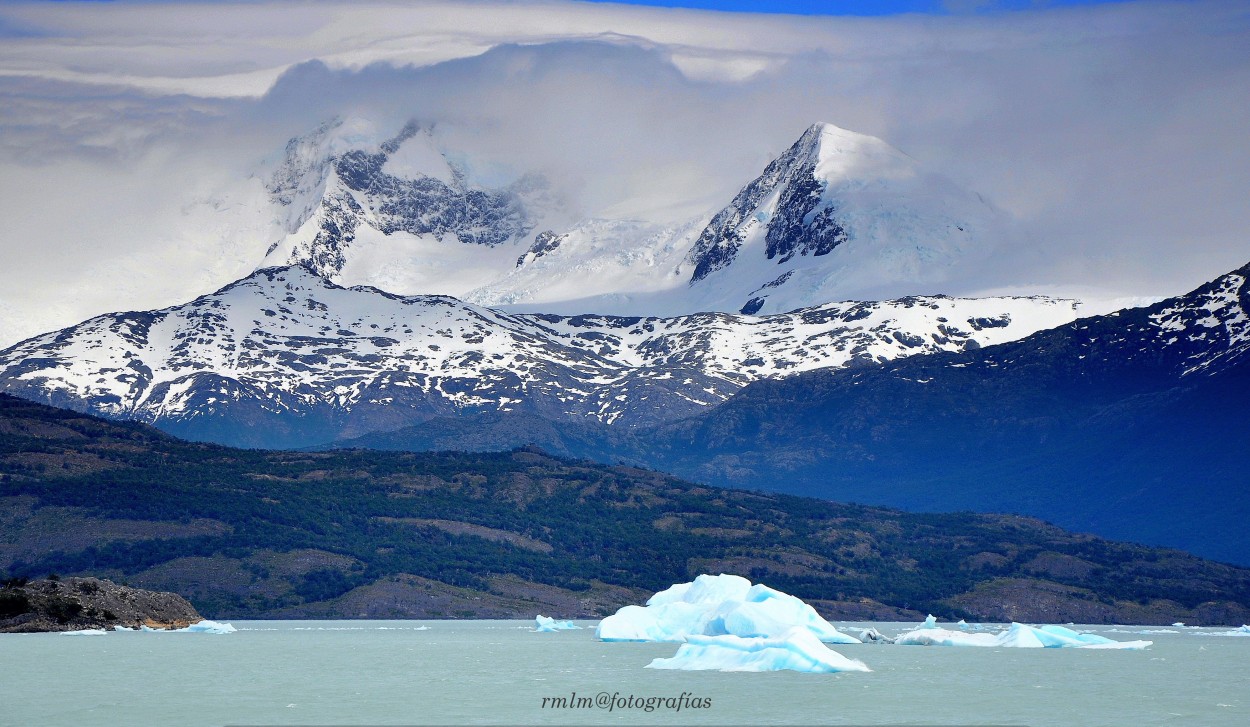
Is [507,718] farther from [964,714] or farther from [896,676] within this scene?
[896,676]

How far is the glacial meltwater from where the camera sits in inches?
4705

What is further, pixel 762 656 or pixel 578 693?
pixel 762 656

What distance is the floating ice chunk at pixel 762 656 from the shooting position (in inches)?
6063

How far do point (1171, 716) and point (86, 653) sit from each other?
4818 inches

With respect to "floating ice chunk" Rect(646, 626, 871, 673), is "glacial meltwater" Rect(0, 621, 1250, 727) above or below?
below

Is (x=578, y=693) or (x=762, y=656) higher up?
(x=762, y=656)

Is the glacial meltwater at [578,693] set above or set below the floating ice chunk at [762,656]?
below

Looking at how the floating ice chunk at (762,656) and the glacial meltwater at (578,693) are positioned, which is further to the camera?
the floating ice chunk at (762,656)

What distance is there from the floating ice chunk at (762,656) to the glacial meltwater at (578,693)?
1410mm

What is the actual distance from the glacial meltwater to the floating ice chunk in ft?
4.63

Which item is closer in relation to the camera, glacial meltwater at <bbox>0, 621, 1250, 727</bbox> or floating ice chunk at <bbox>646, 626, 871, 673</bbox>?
glacial meltwater at <bbox>0, 621, 1250, 727</bbox>

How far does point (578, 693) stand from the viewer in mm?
138125

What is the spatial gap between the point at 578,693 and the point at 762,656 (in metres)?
23.7

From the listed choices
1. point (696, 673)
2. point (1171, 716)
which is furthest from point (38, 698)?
point (1171, 716)
